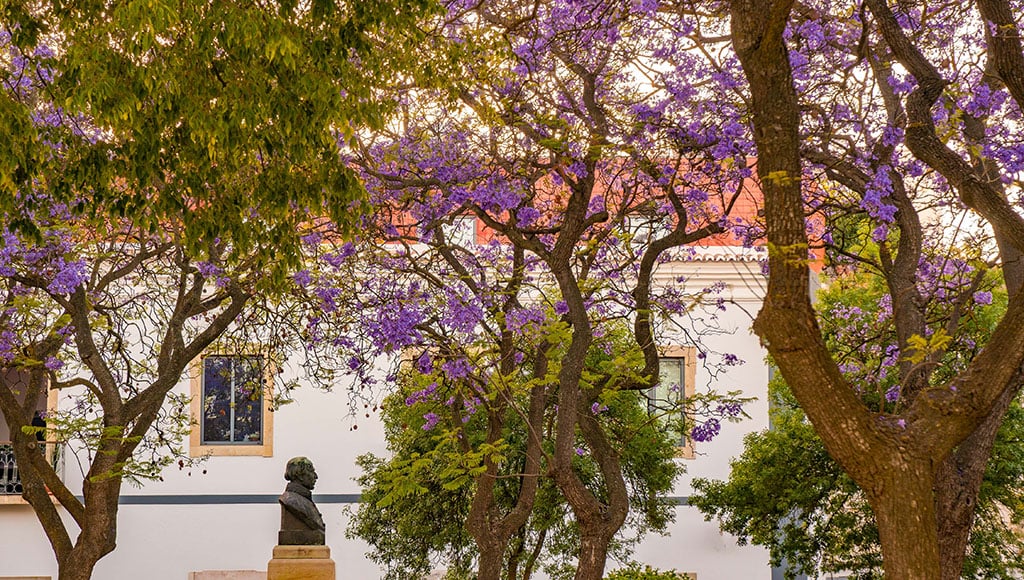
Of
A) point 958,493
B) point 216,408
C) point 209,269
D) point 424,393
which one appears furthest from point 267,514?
point 958,493

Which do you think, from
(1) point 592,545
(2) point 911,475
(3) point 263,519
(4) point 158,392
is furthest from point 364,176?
(3) point 263,519

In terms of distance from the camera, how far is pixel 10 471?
19906 mm

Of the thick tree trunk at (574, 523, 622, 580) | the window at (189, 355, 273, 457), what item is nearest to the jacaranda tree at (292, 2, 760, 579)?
the thick tree trunk at (574, 523, 622, 580)

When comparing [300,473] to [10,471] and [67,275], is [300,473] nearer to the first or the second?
[67,275]

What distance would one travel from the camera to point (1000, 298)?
15.5 m

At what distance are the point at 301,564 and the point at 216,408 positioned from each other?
25.6 ft

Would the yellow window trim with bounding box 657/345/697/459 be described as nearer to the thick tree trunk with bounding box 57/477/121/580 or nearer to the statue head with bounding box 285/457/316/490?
the statue head with bounding box 285/457/316/490

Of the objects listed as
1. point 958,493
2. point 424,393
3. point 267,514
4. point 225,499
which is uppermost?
point 424,393

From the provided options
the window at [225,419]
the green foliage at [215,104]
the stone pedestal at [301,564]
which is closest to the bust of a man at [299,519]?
the stone pedestal at [301,564]

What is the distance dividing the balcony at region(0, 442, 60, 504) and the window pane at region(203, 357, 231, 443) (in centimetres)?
227

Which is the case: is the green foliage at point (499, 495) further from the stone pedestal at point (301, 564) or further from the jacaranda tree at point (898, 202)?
the jacaranda tree at point (898, 202)

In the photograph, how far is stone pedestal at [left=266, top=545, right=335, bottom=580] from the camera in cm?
1277

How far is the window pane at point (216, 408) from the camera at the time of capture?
20.0m

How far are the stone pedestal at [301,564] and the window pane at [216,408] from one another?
24.5 ft
